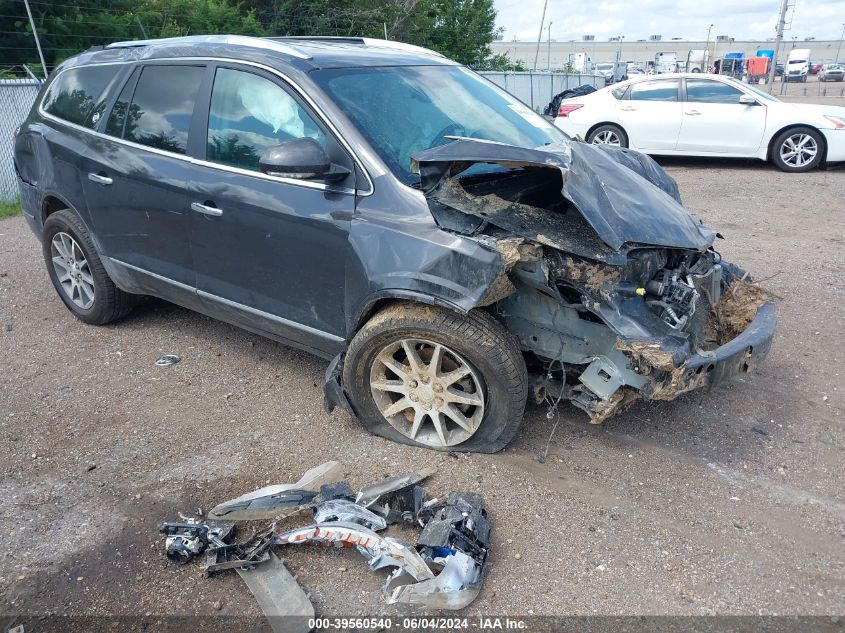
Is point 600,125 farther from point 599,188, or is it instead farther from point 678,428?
point 599,188

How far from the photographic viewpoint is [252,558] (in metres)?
2.72

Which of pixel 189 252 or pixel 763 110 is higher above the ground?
pixel 763 110

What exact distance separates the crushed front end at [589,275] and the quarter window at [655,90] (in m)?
8.87

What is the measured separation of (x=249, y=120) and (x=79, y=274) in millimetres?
2248

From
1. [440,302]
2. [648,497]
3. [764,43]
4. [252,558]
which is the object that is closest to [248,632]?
[252,558]

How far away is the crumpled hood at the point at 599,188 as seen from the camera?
2979 mm

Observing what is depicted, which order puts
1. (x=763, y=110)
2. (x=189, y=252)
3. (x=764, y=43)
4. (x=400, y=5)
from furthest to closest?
(x=764, y=43) < (x=400, y=5) < (x=763, y=110) < (x=189, y=252)

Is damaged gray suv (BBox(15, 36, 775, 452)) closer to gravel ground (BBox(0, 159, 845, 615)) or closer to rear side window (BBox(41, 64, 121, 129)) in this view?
rear side window (BBox(41, 64, 121, 129))

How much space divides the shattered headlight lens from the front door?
10035 mm

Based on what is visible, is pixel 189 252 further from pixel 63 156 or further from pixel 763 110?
pixel 763 110

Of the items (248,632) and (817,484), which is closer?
(248,632)

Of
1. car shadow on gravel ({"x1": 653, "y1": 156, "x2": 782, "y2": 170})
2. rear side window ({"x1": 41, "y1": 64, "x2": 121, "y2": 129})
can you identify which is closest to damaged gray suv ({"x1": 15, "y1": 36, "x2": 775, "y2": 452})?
rear side window ({"x1": 41, "y1": 64, "x2": 121, "y2": 129})

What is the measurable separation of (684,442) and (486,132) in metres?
2.02

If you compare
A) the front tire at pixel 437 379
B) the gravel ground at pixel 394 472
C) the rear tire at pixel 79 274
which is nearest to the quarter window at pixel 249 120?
the front tire at pixel 437 379
